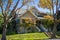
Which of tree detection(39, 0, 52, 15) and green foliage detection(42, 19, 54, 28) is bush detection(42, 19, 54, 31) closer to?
green foliage detection(42, 19, 54, 28)

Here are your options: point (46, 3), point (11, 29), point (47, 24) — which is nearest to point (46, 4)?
point (46, 3)

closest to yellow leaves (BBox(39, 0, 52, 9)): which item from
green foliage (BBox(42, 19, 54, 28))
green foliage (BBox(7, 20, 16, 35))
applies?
green foliage (BBox(7, 20, 16, 35))

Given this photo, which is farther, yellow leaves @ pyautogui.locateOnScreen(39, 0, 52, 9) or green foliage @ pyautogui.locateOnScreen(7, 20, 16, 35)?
green foliage @ pyautogui.locateOnScreen(7, 20, 16, 35)

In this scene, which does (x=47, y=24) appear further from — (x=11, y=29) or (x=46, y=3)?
(x=46, y=3)

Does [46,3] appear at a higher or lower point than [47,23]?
higher

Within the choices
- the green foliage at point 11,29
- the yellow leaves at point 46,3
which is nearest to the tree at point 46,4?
the yellow leaves at point 46,3

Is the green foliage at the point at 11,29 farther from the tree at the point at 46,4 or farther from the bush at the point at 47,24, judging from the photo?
the tree at the point at 46,4

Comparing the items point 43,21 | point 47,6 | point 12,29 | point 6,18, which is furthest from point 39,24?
point 6,18

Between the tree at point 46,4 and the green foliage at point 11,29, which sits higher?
the tree at point 46,4

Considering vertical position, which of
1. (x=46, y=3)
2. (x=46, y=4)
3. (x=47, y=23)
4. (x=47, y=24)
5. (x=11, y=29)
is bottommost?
(x=11, y=29)

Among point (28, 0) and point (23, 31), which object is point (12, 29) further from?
point (28, 0)

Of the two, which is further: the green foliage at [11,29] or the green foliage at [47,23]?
the green foliage at [47,23]

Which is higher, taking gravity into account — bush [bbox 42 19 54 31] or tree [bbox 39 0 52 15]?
tree [bbox 39 0 52 15]

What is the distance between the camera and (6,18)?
33.7 m
